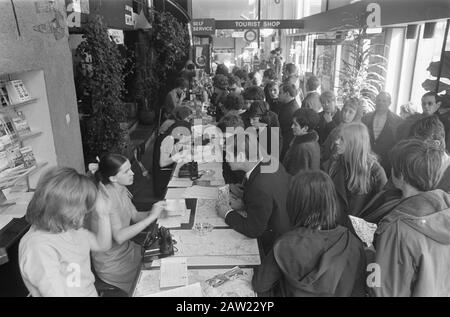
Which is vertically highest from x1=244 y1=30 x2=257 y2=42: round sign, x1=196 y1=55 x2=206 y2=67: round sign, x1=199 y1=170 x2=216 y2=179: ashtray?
x1=244 y1=30 x2=257 y2=42: round sign

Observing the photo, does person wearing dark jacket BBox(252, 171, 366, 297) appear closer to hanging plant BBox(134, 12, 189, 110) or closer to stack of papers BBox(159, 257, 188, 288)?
stack of papers BBox(159, 257, 188, 288)

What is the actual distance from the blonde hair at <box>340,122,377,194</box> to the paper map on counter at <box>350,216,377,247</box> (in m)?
0.30

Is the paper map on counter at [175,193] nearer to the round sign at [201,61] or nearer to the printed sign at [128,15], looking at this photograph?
the printed sign at [128,15]

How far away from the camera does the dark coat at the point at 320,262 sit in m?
1.71

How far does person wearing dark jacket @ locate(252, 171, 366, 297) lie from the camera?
171 cm

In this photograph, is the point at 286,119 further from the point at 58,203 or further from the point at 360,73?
the point at 58,203

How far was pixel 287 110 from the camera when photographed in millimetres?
5062

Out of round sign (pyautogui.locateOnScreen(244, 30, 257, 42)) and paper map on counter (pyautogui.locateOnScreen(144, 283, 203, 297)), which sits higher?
round sign (pyautogui.locateOnScreen(244, 30, 257, 42))

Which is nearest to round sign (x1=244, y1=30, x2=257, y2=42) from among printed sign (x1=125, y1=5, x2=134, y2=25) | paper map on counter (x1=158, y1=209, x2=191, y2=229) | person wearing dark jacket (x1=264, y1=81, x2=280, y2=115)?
printed sign (x1=125, y1=5, x2=134, y2=25)

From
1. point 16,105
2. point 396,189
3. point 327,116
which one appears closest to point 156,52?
point 16,105

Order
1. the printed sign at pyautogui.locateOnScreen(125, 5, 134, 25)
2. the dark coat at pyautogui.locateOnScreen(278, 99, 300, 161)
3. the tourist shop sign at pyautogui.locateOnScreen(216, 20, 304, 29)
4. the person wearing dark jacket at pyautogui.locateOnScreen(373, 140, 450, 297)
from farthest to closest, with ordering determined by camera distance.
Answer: the tourist shop sign at pyautogui.locateOnScreen(216, 20, 304, 29) < the printed sign at pyautogui.locateOnScreen(125, 5, 134, 25) < the dark coat at pyautogui.locateOnScreen(278, 99, 300, 161) < the person wearing dark jacket at pyautogui.locateOnScreen(373, 140, 450, 297)

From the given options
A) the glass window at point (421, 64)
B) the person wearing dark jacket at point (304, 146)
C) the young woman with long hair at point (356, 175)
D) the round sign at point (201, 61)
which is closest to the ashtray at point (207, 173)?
the person wearing dark jacket at point (304, 146)

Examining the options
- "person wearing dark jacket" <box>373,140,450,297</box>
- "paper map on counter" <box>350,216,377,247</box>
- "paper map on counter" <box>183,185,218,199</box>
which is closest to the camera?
"person wearing dark jacket" <box>373,140,450,297</box>

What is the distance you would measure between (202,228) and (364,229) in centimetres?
111
